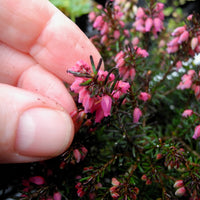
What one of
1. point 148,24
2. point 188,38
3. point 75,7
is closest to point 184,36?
point 188,38

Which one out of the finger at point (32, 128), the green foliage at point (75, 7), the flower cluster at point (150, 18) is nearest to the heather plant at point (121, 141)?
the flower cluster at point (150, 18)

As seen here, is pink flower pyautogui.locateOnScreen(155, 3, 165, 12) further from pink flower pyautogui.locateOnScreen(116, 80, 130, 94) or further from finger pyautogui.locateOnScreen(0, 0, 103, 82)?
pink flower pyautogui.locateOnScreen(116, 80, 130, 94)

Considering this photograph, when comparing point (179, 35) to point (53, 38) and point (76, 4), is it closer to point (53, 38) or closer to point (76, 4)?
point (53, 38)

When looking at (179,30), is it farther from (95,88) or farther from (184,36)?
(95,88)

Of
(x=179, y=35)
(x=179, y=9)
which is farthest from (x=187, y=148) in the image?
(x=179, y=9)

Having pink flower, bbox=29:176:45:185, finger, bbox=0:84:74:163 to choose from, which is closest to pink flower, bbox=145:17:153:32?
finger, bbox=0:84:74:163

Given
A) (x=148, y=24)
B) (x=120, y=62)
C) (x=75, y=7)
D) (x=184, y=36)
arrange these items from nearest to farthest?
(x=120, y=62) → (x=184, y=36) → (x=148, y=24) → (x=75, y=7)

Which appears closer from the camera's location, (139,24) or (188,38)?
(188,38)
